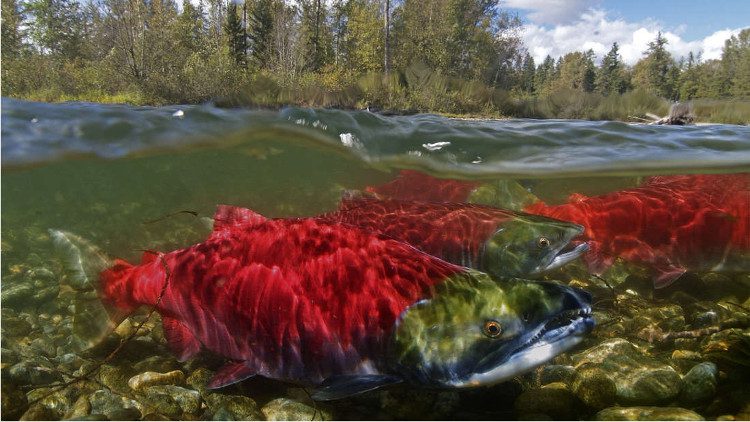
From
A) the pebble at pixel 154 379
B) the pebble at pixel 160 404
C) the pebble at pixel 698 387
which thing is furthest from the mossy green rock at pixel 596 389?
the pebble at pixel 154 379

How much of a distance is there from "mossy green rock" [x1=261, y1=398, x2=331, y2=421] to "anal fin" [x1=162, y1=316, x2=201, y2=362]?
33.0 inches

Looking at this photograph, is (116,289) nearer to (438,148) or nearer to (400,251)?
(400,251)

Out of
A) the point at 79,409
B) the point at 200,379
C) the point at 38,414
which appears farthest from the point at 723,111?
the point at 38,414

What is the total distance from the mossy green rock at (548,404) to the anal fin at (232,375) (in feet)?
5.92

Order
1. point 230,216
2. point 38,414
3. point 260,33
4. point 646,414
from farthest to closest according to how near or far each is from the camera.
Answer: point 260,33 < point 230,216 < point 38,414 < point 646,414

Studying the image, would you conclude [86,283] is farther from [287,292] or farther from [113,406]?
[287,292]

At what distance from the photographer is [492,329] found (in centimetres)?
221

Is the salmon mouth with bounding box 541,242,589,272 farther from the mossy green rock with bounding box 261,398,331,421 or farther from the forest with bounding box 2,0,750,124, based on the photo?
the forest with bounding box 2,0,750,124

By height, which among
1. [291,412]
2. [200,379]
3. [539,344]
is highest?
[539,344]

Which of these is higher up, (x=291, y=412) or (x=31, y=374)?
(x=291, y=412)

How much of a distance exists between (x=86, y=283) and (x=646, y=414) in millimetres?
4323

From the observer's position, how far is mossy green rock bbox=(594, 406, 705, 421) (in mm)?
2422

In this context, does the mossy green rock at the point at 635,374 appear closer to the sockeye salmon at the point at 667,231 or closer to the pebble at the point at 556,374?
the pebble at the point at 556,374

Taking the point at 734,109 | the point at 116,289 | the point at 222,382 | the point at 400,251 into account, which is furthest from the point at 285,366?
the point at 734,109
